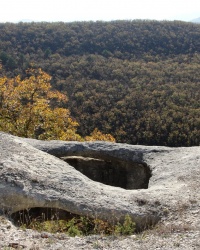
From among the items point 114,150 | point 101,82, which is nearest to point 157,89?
point 101,82

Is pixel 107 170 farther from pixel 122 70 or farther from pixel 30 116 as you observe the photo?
pixel 122 70

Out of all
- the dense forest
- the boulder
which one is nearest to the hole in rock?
the boulder

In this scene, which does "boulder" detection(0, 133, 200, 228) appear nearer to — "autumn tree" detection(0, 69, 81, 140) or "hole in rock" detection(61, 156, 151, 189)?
"hole in rock" detection(61, 156, 151, 189)

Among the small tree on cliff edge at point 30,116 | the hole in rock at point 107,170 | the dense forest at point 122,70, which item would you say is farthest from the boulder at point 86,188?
the dense forest at point 122,70

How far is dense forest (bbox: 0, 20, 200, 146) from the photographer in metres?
48.6

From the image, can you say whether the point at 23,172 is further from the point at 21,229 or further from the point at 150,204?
the point at 150,204

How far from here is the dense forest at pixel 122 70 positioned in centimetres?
4859

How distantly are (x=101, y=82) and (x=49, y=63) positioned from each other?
13007 millimetres

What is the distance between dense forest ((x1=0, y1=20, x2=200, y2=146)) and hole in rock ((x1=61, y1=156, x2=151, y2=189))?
904 inches

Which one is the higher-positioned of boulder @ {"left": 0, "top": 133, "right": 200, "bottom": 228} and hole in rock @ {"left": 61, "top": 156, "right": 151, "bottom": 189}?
boulder @ {"left": 0, "top": 133, "right": 200, "bottom": 228}

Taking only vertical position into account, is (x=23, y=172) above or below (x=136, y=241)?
above

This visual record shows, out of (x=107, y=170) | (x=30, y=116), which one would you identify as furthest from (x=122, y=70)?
(x=107, y=170)

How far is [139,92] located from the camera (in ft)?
190

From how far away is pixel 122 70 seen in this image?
68688 mm
